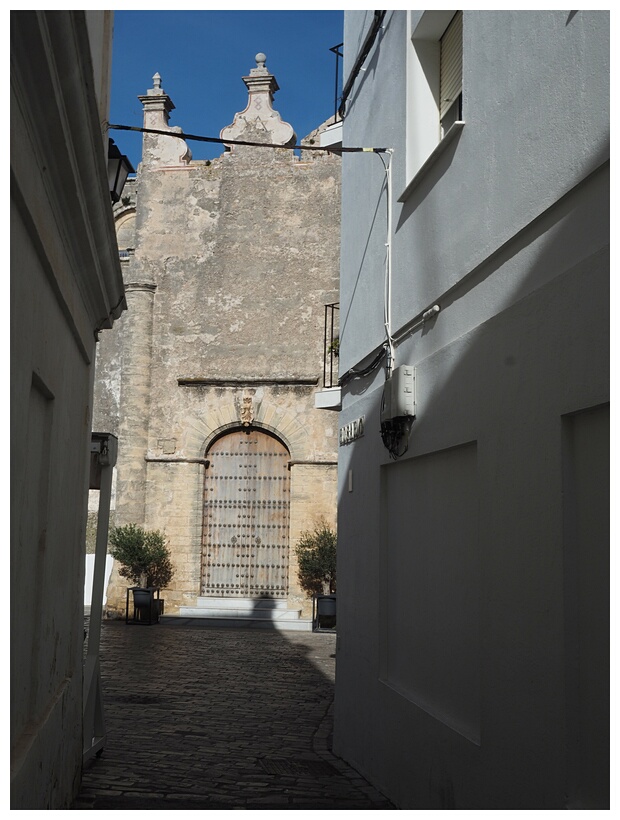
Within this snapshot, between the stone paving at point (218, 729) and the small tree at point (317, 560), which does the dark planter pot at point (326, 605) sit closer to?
the small tree at point (317, 560)

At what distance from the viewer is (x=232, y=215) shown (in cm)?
1994

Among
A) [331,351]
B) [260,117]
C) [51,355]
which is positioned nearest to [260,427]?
[260,117]

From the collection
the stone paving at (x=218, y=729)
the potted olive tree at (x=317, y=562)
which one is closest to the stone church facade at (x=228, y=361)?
the potted olive tree at (x=317, y=562)

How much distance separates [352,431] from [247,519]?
10.8 metres

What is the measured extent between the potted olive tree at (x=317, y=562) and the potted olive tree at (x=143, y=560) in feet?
9.35

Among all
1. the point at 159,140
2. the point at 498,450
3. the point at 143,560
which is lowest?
the point at 143,560

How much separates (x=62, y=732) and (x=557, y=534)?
317 centimetres

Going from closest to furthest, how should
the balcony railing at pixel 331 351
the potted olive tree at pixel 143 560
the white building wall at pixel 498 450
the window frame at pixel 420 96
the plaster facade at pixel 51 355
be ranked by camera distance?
the plaster facade at pixel 51 355 < the white building wall at pixel 498 450 < the window frame at pixel 420 96 < the balcony railing at pixel 331 351 < the potted olive tree at pixel 143 560

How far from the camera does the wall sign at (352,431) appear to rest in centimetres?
808

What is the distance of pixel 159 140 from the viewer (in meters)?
20.7

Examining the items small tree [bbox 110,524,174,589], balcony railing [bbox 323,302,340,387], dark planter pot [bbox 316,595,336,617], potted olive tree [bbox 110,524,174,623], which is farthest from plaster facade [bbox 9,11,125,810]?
small tree [bbox 110,524,174,589]

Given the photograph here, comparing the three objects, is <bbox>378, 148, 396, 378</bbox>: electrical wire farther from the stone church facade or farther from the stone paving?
the stone church facade

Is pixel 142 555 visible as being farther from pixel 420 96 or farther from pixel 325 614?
pixel 420 96

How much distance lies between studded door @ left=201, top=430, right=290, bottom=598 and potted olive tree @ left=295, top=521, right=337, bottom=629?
577mm
